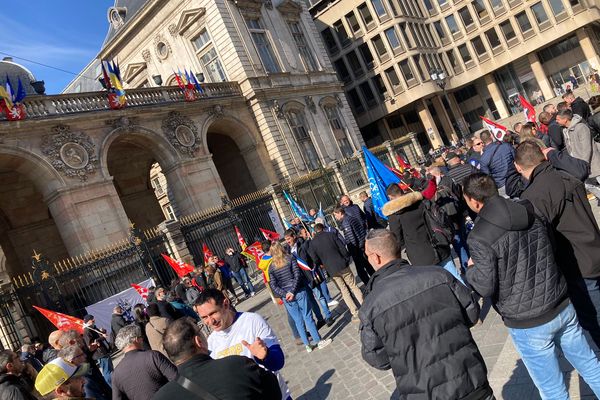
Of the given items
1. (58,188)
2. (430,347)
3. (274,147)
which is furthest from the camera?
(274,147)

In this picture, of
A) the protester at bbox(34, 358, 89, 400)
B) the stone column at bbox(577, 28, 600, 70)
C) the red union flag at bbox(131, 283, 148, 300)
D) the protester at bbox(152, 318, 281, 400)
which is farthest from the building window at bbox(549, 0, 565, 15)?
the protester at bbox(34, 358, 89, 400)

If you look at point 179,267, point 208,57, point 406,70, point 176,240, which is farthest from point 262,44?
point 179,267

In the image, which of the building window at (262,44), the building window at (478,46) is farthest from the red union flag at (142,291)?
the building window at (478,46)

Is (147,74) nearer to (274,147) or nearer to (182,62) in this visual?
(182,62)

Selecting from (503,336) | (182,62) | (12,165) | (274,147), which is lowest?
(503,336)

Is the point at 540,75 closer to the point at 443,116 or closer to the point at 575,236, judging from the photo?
the point at 443,116

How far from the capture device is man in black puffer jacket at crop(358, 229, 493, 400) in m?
2.70

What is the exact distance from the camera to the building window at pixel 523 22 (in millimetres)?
40094

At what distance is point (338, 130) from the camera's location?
3181 cm

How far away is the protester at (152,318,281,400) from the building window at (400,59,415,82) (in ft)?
133

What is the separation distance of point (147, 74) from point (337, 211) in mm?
26059

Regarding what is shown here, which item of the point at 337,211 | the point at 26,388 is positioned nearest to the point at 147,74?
the point at 337,211

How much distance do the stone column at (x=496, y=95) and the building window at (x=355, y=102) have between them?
12.1 meters

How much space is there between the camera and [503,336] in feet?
16.8
